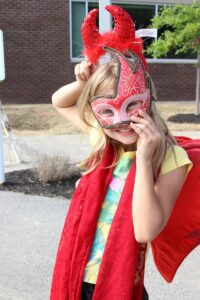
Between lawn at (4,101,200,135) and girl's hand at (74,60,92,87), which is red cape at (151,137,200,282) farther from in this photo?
lawn at (4,101,200,135)

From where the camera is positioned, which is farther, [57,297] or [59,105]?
[59,105]

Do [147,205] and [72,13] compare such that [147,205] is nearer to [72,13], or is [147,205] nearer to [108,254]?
[108,254]

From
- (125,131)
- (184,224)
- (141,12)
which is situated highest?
(125,131)

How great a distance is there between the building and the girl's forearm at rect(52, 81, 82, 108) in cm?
1168

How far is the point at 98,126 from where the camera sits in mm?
1799

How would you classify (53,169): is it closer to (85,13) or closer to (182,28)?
(182,28)

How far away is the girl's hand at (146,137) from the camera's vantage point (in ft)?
4.68

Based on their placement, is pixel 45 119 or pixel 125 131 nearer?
pixel 125 131

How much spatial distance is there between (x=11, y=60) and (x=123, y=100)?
12.8 m

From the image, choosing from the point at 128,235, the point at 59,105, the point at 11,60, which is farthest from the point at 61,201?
the point at 11,60

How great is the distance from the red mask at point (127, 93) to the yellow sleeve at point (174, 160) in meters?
0.18

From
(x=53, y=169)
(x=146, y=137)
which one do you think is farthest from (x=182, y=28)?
(x=146, y=137)

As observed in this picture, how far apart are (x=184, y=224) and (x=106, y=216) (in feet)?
1.04

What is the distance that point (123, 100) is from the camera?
1.56 metres
